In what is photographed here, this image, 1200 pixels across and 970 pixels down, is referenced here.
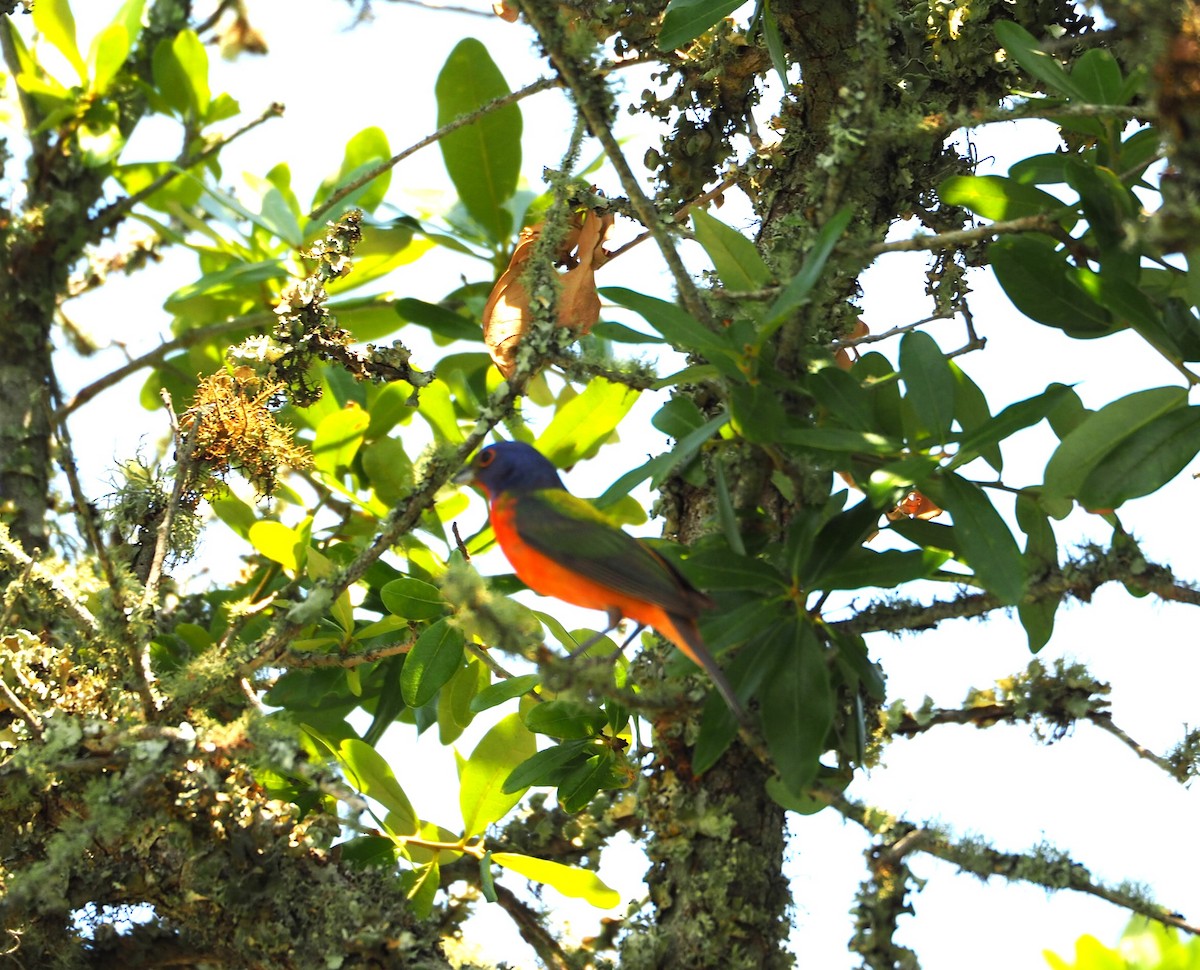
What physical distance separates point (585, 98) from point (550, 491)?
2.24 ft

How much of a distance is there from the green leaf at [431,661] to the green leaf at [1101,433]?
3.89 ft

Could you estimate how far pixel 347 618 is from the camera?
8.85ft

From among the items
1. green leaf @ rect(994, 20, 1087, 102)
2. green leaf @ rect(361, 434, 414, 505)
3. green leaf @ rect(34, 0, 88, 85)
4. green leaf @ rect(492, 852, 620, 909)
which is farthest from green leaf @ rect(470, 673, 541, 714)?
green leaf @ rect(34, 0, 88, 85)

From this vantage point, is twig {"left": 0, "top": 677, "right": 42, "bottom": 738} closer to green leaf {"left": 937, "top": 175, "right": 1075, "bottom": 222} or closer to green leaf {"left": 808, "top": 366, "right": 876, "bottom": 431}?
green leaf {"left": 808, "top": 366, "right": 876, "bottom": 431}

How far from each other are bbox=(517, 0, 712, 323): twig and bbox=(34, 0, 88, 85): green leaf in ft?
Answer: 8.10

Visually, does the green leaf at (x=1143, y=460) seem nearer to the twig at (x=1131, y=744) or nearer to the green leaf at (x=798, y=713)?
the twig at (x=1131, y=744)

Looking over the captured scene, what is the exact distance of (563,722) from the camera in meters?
2.43

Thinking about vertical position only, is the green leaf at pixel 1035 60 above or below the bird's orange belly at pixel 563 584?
above

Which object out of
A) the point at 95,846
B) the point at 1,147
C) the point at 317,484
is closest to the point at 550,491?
the point at 95,846

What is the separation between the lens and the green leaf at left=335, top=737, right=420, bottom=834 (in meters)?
2.57

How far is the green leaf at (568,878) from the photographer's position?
2449mm

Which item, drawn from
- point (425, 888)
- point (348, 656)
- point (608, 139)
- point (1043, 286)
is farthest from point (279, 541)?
point (1043, 286)

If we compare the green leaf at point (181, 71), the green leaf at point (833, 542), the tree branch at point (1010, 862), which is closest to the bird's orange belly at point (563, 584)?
the green leaf at point (833, 542)

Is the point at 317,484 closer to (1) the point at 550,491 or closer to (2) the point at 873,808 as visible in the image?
(1) the point at 550,491
